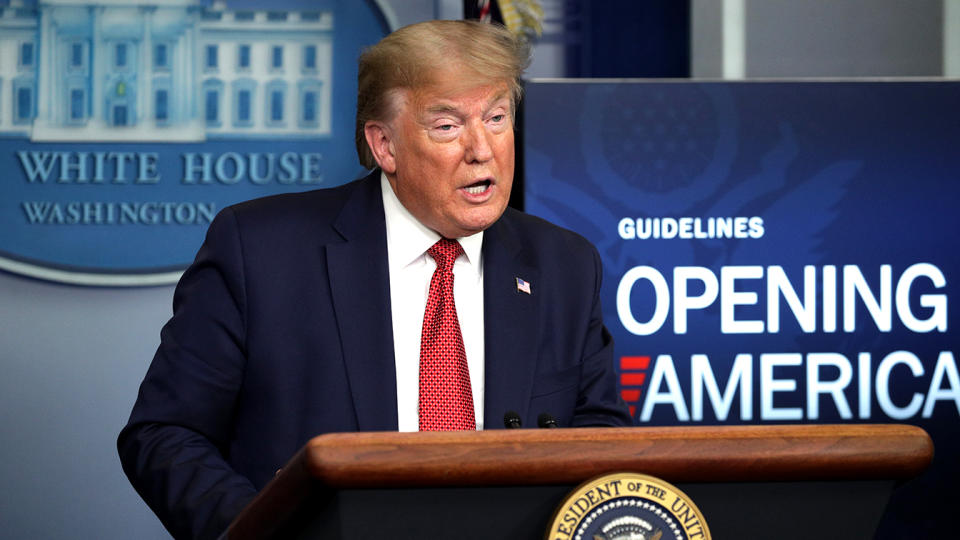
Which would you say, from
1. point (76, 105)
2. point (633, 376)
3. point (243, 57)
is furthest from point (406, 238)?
point (76, 105)

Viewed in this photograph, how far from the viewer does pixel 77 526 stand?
3.19 metres

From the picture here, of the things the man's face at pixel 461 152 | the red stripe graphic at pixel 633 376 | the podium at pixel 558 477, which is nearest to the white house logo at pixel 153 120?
the red stripe graphic at pixel 633 376

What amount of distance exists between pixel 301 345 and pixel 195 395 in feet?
0.60

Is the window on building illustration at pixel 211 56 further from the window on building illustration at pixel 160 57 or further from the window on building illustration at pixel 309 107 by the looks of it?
the window on building illustration at pixel 309 107

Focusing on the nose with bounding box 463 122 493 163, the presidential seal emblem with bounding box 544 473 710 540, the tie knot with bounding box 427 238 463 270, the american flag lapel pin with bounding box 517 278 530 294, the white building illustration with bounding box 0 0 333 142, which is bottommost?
the presidential seal emblem with bounding box 544 473 710 540

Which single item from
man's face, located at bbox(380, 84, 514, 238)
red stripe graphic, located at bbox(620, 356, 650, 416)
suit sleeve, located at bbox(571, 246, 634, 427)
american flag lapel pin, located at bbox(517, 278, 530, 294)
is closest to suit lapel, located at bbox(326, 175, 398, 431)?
man's face, located at bbox(380, 84, 514, 238)

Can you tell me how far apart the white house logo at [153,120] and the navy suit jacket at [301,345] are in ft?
5.16

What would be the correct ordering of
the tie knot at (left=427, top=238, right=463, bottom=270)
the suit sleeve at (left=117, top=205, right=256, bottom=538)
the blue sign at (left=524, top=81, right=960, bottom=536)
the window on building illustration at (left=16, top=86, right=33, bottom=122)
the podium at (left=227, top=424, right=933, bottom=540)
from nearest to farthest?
the podium at (left=227, top=424, right=933, bottom=540)
the suit sleeve at (left=117, top=205, right=256, bottom=538)
the tie knot at (left=427, top=238, right=463, bottom=270)
the blue sign at (left=524, top=81, right=960, bottom=536)
the window on building illustration at (left=16, top=86, right=33, bottom=122)

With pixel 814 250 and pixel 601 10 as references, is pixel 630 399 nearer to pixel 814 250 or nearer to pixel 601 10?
pixel 814 250

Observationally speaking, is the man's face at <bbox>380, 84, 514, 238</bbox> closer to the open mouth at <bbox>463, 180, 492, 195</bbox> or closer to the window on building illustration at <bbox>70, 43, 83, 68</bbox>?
the open mouth at <bbox>463, 180, 492, 195</bbox>

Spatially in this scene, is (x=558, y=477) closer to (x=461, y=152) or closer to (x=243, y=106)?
(x=461, y=152)

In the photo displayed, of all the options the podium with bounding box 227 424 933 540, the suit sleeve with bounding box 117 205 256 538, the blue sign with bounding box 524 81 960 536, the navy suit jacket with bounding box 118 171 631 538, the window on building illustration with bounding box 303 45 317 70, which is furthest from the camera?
the window on building illustration with bounding box 303 45 317 70

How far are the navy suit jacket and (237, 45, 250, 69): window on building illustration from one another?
5.42 feet

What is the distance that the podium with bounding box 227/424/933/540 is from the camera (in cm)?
78
